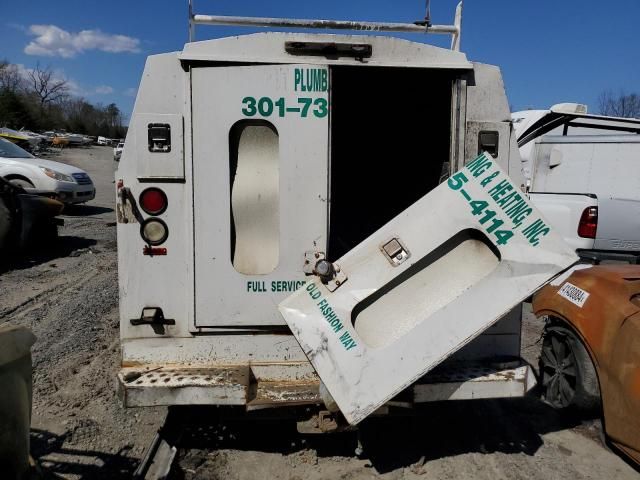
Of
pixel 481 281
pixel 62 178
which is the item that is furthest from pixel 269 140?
pixel 62 178

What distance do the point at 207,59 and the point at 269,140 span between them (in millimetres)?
580

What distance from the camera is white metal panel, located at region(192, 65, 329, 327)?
3.13 metres

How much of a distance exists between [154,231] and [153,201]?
182 millimetres

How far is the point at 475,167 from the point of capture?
9.30ft

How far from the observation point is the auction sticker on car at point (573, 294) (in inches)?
164

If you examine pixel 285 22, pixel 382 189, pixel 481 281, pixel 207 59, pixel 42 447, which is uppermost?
pixel 285 22

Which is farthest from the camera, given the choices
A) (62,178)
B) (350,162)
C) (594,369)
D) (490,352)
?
(62,178)

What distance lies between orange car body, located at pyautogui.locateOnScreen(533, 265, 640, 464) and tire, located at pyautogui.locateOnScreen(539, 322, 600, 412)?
126mm

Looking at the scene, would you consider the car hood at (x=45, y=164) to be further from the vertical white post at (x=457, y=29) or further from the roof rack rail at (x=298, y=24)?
the vertical white post at (x=457, y=29)

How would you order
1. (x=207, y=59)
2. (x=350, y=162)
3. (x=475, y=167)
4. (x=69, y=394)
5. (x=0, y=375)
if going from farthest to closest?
(x=350, y=162) → (x=69, y=394) → (x=207, y=59) → (x=475, y=167) → (x=0, y=375)

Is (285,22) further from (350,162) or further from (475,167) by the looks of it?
(350,162)

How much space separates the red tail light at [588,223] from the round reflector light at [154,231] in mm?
6835

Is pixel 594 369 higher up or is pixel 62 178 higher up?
pixel 62 178

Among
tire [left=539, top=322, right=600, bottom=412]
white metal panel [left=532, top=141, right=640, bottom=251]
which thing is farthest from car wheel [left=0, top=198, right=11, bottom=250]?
white metal panel [left=532, top=141, right=640, bottom=251]
